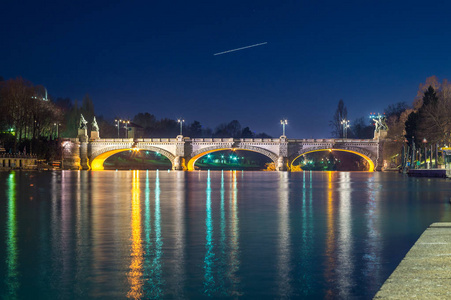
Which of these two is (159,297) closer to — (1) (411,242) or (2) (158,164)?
(1) (411,242)

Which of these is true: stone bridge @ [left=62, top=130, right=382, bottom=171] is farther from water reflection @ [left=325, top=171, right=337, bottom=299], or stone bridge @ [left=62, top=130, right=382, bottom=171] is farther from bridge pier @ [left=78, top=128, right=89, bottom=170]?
water reflection @ [left=325, top=171, right=337, bottom=299]

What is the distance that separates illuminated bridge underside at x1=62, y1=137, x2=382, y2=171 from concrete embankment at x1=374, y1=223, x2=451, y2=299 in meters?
107

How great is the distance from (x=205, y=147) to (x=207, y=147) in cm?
43

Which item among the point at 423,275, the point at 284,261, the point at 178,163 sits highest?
the point at 178,163

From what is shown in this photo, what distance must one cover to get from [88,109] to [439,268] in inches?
5550

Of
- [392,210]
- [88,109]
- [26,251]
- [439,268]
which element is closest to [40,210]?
[26,251]

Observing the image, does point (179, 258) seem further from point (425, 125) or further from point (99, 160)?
point (99, 160)

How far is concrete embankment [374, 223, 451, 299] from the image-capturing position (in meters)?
9.79

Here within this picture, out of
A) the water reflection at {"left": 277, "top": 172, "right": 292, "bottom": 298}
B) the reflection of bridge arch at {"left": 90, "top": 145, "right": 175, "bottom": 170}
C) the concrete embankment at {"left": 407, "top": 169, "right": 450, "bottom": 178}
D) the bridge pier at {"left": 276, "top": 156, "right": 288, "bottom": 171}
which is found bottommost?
the water reflection at {"left": 277, "top": 172, "right": 292, "bottom": 298}

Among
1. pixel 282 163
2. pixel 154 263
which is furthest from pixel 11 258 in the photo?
pixel 282 163

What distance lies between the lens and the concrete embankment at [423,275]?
32.1ft

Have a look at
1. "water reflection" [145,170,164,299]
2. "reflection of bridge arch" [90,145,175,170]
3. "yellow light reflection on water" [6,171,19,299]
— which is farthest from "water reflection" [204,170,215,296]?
"reflection of bridge arch" [90,145,175,170]

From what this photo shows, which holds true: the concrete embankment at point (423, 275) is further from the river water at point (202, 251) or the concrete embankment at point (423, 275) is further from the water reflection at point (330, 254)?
the water reflection at point (330, 254)

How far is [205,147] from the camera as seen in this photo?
125375mm
